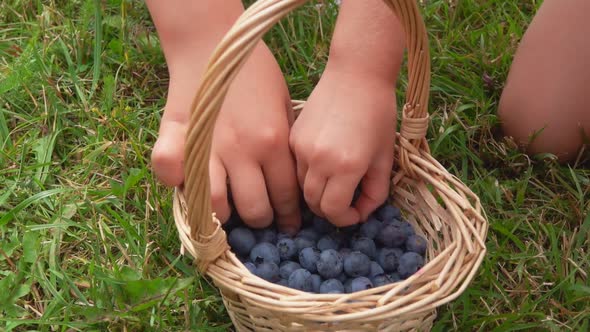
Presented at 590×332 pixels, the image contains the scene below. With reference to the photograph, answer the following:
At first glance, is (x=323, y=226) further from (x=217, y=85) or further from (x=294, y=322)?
(x=217, y=85)

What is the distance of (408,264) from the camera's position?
1118 millimetres

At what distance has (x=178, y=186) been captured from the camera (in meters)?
1.15

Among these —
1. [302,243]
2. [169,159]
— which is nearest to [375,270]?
[302,243]

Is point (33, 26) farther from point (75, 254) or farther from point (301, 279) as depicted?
point (301, 279)

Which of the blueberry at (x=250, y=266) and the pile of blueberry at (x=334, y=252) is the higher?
the blueberry at (x=250, y=266)

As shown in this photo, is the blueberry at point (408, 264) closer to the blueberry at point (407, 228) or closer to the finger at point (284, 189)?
the blueberry at point (407, 228)

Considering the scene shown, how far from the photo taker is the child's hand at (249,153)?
1.14m

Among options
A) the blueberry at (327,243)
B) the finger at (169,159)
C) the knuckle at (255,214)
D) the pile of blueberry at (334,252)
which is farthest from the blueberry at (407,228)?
the finger at (169,159)

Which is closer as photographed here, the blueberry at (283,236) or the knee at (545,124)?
the blueberry at (283,236)

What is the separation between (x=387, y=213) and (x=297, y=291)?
311 millimetres

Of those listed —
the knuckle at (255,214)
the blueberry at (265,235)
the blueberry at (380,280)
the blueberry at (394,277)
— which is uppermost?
the knuckle at (255,214)

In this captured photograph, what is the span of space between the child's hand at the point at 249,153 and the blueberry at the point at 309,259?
96 millimetres

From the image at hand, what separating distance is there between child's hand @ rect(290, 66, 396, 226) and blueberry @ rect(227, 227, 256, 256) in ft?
0.37

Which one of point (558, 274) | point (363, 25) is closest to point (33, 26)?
point (363, 25)
